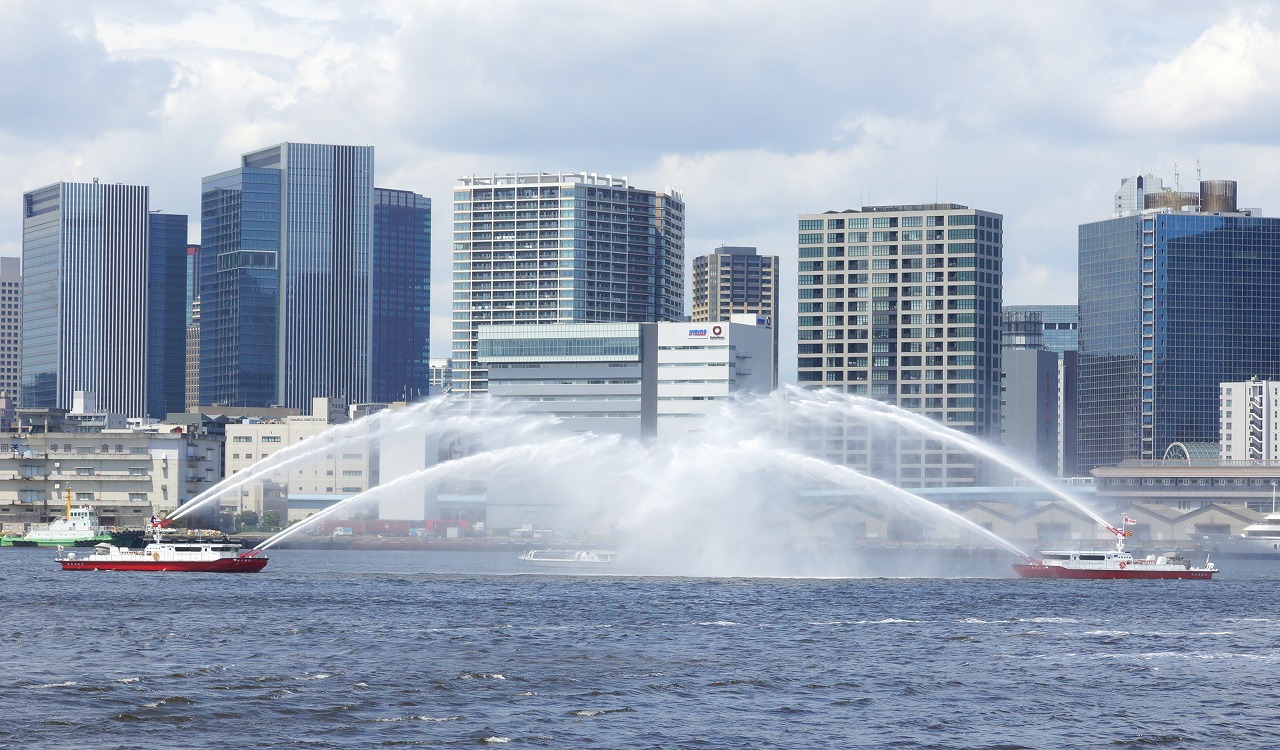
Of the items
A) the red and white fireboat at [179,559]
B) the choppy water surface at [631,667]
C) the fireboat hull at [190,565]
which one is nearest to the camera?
the choppy water surface at [631,667]

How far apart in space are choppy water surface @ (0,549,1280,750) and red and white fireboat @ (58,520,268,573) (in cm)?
1671

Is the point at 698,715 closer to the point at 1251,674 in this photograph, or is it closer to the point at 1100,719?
the point at 1100,719

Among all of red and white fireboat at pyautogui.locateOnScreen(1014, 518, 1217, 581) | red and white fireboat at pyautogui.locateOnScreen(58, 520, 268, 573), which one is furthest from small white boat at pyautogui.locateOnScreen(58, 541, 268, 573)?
red and white fireboat at pyautogui.locateOnScreen(1014, 518, 1217, 581)

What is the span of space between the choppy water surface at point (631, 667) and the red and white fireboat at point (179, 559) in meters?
16.7

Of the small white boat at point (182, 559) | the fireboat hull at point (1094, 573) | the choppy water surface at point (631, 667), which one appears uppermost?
the choppy water surface at point (631, 667)

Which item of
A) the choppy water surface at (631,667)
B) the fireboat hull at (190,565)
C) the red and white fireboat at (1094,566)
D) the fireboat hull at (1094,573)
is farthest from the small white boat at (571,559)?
the red and white fireboat at (1094,566)

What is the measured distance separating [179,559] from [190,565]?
1.42 m

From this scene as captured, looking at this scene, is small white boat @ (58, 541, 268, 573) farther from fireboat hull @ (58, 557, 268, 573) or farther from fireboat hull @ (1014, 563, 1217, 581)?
fireboat hull @ (1014, 563, 1217, 581)

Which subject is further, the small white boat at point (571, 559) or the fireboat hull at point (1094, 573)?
the small white boat at point (571, 559)

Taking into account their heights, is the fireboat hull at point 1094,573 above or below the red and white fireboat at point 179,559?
below

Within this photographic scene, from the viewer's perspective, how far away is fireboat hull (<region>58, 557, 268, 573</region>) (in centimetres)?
14612

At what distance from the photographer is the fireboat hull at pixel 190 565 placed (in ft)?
479

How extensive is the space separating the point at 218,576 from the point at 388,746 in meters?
94.4

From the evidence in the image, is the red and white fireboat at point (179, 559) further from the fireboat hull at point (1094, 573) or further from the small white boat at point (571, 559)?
the fireboat hull at point (1094, 573)
